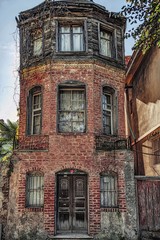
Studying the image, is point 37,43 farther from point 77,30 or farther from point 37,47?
point 77,30

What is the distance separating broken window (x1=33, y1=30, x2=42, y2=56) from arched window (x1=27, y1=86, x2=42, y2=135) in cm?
178

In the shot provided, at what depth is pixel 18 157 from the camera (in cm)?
1136

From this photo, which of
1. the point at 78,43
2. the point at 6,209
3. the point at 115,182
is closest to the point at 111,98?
the point at 78,43

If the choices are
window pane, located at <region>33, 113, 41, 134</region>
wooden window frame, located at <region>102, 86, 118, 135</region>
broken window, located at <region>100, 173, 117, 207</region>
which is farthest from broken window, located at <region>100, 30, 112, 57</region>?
broken window, located at <region>100, 173, 117, 207</region>

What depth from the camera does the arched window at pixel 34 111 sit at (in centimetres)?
1227

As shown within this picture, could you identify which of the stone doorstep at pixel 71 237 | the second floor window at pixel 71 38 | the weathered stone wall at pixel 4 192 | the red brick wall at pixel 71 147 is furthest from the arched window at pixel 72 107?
the stone doorstep at pixel 71 237

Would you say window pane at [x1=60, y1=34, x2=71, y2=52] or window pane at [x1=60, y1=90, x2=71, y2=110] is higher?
window pane at [x1=60, y1=34, x2=71, y2=52]

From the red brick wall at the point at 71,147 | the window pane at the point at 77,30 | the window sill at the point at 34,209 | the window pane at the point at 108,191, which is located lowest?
the window sill at the point at 34,209

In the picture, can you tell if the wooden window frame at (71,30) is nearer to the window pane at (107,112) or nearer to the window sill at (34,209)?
the window pane at (107,112)

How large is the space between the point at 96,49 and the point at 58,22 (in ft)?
6.97

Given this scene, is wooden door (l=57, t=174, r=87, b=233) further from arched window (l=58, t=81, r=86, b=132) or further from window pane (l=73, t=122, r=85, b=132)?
arched window (l=58, t=81, r=86, b=132)

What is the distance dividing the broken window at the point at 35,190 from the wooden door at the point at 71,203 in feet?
2.18

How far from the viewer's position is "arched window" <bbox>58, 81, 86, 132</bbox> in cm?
1193

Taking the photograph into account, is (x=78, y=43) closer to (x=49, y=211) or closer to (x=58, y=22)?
(x=58, y=22)
